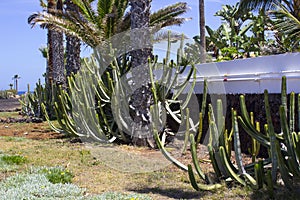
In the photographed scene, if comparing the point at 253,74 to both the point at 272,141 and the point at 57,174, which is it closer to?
the point at 272,141

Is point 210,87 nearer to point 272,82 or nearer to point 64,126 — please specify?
point 272,82

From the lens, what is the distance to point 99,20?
43.9ft

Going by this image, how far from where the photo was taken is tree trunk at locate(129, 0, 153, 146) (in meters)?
9.46

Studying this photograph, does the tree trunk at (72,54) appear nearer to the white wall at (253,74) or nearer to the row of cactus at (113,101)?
the row of cactus at (113,101)


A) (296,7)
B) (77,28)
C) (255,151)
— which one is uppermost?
(296,7)

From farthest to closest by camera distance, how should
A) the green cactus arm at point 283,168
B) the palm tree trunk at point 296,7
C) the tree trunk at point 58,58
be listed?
the palm tree trunk at point 296,7
the tree trunk at point 58,58
the green cactus arm at point 283,168

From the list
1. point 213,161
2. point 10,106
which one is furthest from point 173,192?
point 10,106

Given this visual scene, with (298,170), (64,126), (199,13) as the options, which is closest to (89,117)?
(64,126)

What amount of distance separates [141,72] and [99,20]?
4644 millimetres

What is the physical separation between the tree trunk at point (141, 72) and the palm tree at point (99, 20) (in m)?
3.62

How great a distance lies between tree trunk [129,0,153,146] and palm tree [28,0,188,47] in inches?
143

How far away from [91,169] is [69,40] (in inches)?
370

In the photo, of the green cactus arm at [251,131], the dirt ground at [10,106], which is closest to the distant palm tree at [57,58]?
the dirt ground at [10,106]

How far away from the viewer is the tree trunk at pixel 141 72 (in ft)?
31.0
